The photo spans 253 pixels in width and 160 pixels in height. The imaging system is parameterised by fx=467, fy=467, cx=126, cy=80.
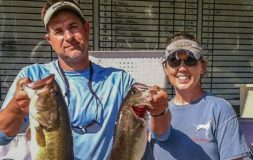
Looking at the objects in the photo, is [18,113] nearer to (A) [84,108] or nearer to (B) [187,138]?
(A) [84,108]

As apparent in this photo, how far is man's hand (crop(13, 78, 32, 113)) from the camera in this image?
226 centimetres

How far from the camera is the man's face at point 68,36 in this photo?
2.64 m

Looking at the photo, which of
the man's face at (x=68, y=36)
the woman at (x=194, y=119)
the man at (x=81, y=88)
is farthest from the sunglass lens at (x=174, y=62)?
the man's face at (x=68, y=36)

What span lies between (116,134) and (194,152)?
636 millimetres

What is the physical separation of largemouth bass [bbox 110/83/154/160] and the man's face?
0.50 metres

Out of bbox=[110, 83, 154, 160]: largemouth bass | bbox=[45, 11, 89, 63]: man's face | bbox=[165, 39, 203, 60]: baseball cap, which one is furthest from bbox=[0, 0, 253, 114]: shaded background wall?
bbox=[110, 83, 154, 160]: largemouth bass

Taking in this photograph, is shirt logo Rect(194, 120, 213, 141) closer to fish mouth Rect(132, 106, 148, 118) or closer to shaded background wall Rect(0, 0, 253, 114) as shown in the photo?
fish mouth Rect(132, 106, 148, 118)

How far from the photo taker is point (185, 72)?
2.82 m

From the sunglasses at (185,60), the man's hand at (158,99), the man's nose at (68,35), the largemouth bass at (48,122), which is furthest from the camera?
the sunglasses at (185,60)

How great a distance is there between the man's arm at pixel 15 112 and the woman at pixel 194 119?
86cm

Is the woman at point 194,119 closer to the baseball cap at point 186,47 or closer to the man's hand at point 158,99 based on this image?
the baseball cap at point 186,47

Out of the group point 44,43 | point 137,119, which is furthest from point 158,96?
point 44,43

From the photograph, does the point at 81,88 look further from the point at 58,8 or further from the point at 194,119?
the point at 194,119

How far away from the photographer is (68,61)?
2713mm
